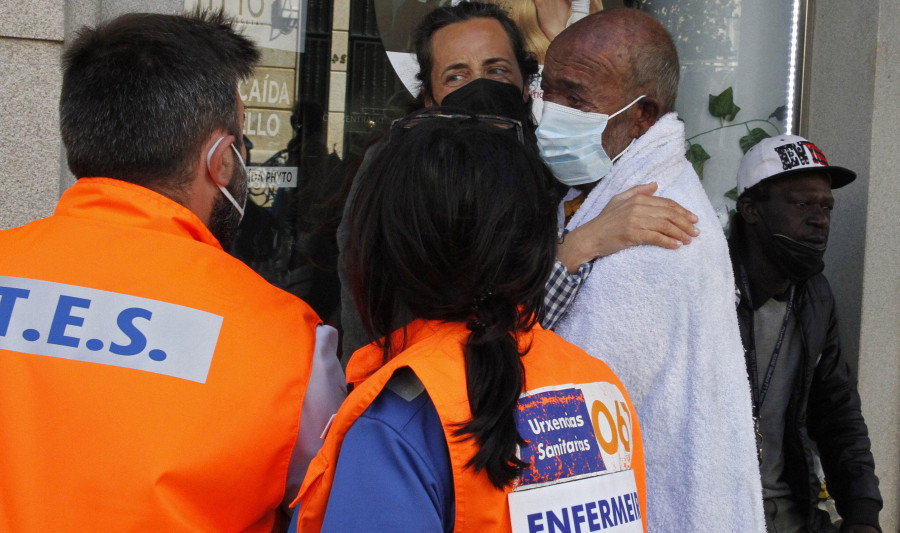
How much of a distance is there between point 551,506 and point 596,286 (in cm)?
75

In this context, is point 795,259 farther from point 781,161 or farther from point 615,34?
point 615,34

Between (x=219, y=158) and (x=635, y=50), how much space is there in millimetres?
1172

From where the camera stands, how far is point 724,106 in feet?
14.0

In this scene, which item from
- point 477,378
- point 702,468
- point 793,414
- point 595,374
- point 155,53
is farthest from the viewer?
point 793,414

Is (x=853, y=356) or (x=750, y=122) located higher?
(x=750, y=122)

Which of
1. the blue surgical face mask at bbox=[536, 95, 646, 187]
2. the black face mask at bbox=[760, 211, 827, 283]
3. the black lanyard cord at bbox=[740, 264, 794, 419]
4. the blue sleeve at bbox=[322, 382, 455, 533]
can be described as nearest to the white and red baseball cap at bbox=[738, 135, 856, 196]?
the black face mask at bbox=[760, 211, 827, 283]

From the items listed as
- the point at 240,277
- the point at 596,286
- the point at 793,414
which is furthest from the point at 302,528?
the point at 793,414

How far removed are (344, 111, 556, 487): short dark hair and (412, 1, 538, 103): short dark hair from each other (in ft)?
4.76

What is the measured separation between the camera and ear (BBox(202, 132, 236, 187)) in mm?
1578

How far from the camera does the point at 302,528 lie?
1.20 m

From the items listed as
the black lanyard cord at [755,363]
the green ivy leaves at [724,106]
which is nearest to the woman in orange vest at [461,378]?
the black lanyard cord at [755,363]

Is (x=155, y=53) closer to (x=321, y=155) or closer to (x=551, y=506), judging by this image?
(x=551, y=506)

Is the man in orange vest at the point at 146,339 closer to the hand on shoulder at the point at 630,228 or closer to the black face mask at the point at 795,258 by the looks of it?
the hand on shoulder at the point at 630,228

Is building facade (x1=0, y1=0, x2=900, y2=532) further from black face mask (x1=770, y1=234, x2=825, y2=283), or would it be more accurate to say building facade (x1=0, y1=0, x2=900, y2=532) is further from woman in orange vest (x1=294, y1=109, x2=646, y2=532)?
woman in orange vest (x1=294, y1=109, x2=646, y2=532)
